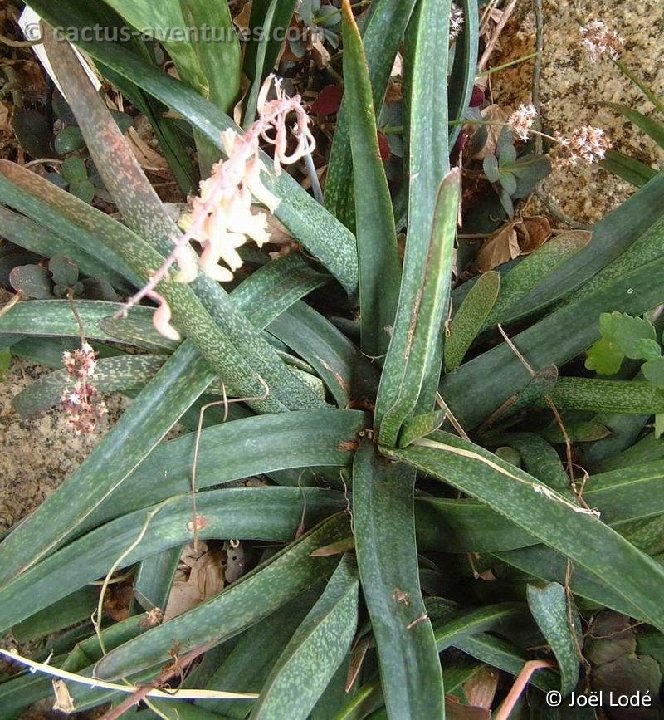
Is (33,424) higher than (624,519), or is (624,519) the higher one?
(33,424)

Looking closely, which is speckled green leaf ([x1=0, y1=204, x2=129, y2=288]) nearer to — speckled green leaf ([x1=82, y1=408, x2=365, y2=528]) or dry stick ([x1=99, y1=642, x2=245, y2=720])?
speckled green leaf ([x1=82, y1=408, x2=365, y2=528])

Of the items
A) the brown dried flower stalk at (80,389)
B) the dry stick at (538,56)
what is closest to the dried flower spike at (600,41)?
the dry stick at (538,56)

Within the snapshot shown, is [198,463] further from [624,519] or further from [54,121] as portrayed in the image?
[54,121]

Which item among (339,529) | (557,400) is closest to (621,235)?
(557,400)

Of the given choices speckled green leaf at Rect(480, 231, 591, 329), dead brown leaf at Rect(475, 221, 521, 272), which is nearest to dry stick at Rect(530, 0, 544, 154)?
dead brown leaf at Rect(475, 221, 521, 272)

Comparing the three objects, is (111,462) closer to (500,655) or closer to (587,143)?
(500,655)

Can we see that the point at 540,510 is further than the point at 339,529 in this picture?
No
